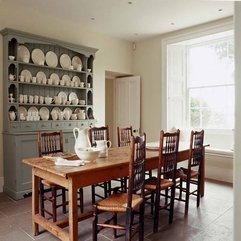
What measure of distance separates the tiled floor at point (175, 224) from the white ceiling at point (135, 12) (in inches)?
125

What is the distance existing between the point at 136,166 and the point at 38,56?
3.15 m

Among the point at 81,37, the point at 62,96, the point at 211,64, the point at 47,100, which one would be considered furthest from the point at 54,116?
the point at 211,64

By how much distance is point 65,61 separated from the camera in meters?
4.83

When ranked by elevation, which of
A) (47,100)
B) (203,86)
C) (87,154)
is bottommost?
(87,154)

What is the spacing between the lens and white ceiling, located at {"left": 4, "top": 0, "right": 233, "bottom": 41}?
4.02 m

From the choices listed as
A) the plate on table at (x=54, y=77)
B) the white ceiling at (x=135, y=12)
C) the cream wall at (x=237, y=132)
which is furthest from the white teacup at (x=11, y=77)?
the cream wall at (x=237, y=132)

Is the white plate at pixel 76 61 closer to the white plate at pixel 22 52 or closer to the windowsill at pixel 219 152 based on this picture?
the white plate at pixel 22 52

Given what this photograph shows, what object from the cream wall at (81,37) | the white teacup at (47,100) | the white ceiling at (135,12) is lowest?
the white teacup at (47,100)

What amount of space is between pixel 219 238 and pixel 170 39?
4204mm

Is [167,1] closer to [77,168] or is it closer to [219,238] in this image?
[77,168]

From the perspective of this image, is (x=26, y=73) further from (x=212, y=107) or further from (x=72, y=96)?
(x=212, y=107)

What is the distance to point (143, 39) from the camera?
600cm

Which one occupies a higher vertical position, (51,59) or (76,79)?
(51,59)

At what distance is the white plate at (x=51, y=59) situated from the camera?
4.56 meters
